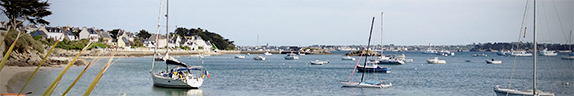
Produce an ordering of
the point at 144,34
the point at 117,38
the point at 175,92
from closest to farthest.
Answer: the point at 175,92
the point at 117,38
the point at 144,34

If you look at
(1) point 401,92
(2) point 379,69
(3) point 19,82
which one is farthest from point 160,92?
(2) point 379,69

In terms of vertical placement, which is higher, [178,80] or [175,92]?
[178,80]

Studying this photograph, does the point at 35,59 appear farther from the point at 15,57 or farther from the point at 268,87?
the point at 268,87

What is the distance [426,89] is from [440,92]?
5.65 ft

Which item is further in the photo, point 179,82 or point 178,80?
point 179,82

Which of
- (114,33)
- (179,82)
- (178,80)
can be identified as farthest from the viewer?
(114,33)

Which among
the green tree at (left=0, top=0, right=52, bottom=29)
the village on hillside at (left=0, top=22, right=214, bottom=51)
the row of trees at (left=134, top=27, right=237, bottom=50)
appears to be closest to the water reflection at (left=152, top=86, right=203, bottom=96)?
the green tree at (left=0, top=0, right=52, bottom=29)

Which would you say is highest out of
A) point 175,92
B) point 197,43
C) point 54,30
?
point 54,30

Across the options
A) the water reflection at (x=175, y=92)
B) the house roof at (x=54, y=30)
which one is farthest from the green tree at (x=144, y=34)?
the water reflection at (x=175, y=92)

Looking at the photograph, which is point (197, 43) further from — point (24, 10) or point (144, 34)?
point (24, 10)

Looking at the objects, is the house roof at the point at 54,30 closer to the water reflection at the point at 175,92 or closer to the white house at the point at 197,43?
the white house at the point at 197,43

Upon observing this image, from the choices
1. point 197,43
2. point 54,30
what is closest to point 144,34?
point 197,43

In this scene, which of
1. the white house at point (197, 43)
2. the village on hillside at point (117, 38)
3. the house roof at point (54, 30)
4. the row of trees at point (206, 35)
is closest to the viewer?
the village on hillside at point (117, 38)

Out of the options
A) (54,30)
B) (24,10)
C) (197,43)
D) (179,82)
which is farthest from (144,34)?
(179,82)
